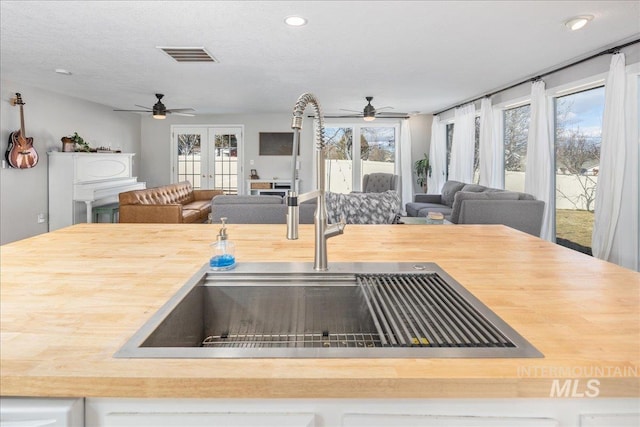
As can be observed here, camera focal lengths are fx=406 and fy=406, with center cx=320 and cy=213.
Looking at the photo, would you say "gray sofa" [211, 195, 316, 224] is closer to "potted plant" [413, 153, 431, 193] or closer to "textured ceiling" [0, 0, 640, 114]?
"textured ceiling" [0, 0, 640, 114]

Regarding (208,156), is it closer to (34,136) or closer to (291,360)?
(34,136)

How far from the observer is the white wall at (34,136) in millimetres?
5469

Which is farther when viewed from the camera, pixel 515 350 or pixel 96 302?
pixel 96 302

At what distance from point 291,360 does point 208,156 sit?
932 centimetres

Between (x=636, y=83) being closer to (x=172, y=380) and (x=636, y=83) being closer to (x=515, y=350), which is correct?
(x=515, y=350)

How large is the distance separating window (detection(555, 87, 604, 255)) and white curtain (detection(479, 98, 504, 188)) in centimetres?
128

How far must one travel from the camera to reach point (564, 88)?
15.6ft

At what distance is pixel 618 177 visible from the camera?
12.6ft

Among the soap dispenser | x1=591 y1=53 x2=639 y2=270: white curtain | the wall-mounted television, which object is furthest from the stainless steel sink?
the wall-mounted television

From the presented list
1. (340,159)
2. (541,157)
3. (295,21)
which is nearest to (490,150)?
(541,157)

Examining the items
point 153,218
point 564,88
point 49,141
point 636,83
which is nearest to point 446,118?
point 564,88

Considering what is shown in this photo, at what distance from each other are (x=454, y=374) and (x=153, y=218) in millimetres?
5087

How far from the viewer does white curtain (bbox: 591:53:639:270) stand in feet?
12.5

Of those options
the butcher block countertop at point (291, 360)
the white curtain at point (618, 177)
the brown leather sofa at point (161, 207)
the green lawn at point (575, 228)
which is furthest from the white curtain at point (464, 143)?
the butcher block countertop at point (291, 360)
